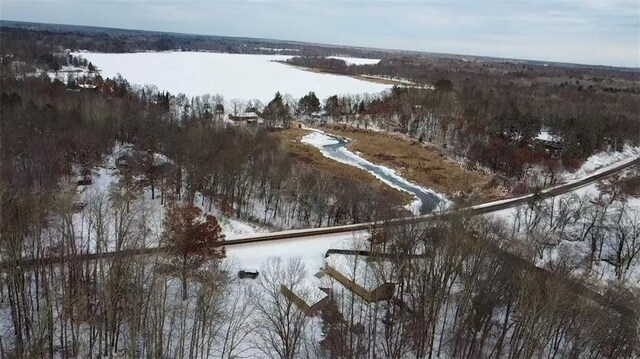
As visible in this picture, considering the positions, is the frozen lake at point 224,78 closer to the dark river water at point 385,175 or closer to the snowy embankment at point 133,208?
the dark river water at point 385,175

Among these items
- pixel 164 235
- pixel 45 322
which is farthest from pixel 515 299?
pixel 45 322

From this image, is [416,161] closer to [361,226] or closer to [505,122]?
[505,122]

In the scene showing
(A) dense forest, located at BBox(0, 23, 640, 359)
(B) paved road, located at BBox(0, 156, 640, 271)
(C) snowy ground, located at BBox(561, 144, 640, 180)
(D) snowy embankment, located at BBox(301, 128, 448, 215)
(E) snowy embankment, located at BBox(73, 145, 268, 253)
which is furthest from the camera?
(C) snowy ground, located at BBox(561, 144, 640, 180)

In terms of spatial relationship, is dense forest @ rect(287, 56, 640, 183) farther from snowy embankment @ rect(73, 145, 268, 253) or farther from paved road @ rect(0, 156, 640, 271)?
snowy embankment @ rect(73, 145, 268, 253)

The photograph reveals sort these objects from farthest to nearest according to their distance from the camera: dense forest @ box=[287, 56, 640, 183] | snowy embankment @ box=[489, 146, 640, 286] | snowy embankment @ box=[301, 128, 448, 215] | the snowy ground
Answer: dense forest @ box=[287, 56, 640, 183], the snowy ground, snowy embankment @ box=[301, 128, 448, 215], snowy embankment @ box=[489, 146, 640, 286]

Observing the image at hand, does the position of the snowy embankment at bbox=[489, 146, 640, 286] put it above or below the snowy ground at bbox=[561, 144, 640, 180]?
below

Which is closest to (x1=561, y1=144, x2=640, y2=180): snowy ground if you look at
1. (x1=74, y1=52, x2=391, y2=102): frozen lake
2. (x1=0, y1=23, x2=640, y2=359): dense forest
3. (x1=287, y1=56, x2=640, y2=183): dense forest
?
(x1=287, y1=56, x2=640, y2=183): dense forest

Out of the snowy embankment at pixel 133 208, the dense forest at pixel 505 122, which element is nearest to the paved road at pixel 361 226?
the snowy embankment at pixel 133 208

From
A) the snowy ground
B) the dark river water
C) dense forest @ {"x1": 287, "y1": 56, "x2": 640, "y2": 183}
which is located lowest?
the dark river water
